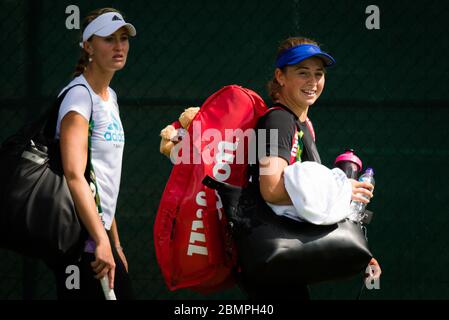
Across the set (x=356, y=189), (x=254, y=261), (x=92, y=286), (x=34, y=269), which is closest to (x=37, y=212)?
(x=92, y=286)

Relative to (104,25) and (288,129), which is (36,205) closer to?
(104,25)

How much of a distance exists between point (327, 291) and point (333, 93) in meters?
1.18

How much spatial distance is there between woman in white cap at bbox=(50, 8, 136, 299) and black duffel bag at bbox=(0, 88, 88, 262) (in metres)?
0.07

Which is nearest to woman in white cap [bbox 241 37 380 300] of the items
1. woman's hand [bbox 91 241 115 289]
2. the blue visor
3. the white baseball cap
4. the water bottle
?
the blue visor

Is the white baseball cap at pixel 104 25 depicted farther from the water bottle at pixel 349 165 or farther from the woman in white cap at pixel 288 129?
the water bottle at pixel 349 165

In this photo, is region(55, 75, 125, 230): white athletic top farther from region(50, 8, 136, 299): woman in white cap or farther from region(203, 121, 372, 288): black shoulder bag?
region(203, 121, 372, 288): black shoulder bag

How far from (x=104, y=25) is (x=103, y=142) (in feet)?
1.59

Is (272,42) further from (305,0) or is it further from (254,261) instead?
(254,261)

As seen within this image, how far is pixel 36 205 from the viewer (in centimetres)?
308

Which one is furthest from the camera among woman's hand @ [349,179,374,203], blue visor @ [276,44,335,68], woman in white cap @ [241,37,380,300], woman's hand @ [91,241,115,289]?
blue visor @ [276,44,335,68]

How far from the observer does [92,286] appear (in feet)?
10.5

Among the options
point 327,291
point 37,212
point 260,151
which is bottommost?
point 327,291

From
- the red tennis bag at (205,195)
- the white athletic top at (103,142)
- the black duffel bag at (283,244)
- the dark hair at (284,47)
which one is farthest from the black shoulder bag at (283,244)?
the dark hair at (284,47)

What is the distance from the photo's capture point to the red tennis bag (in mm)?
3311
